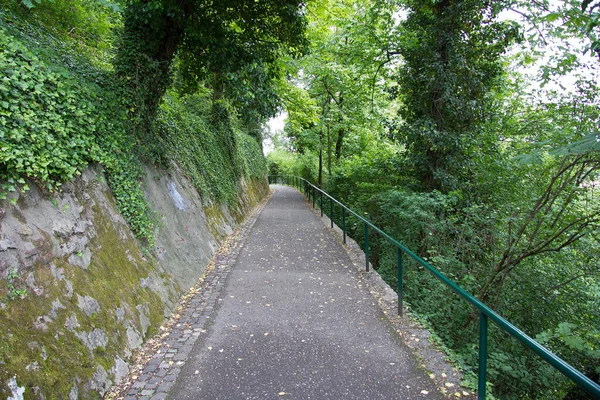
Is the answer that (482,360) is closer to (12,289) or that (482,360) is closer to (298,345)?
(298,345)

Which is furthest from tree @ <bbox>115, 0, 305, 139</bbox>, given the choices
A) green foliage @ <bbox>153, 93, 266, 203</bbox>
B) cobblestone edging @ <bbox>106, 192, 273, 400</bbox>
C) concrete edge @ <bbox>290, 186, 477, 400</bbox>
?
concrete edge @ <bbox>290, 186, 477, 400</bbox>

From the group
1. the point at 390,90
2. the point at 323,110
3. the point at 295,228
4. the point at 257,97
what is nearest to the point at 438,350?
the point at 257,97

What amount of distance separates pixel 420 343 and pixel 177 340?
8.74 ft

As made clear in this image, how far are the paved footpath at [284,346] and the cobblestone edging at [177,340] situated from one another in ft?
0.04

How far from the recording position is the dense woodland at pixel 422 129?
11.5 feet

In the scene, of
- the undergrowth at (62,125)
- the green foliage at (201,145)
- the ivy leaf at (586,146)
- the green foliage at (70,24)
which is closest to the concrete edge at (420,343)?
the ivy leaf at (586,146)

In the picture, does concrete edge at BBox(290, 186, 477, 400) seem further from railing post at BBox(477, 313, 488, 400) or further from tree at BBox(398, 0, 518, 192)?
tree at BBox(398, 0, 518, 192)

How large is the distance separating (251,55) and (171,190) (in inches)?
112

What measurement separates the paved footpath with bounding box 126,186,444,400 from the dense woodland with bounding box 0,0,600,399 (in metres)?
0.69

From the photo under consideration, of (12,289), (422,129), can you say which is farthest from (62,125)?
(422,129)

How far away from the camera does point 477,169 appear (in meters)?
7.55

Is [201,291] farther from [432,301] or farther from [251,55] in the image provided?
[251,55]

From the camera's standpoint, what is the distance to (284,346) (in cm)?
366

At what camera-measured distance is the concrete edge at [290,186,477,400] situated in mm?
2961
